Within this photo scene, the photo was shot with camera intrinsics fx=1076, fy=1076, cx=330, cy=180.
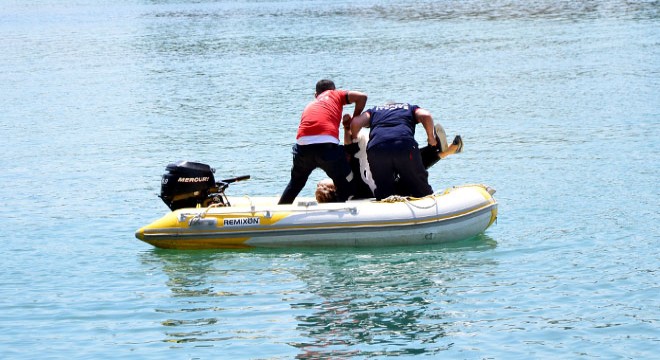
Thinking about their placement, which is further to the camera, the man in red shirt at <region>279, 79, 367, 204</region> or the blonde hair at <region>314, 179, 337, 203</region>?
the blonde hair at <region>314, 179, 337, 203</region>

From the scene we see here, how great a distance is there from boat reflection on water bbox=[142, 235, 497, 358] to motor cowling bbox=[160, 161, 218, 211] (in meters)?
0.57

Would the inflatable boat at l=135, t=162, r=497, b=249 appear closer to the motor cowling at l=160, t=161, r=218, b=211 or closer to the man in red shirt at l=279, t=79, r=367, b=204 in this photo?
the motor cowling at l=160, t=161, r=218, b=211

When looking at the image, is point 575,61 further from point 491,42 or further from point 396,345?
point 396,345

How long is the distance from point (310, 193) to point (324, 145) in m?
2.97

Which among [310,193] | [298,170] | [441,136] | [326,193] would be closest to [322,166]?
[298,170]

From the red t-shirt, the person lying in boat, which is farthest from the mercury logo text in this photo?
the person lying in boat

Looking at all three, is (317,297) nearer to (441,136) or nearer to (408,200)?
(408,200)

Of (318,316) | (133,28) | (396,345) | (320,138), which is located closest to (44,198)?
(320,138)

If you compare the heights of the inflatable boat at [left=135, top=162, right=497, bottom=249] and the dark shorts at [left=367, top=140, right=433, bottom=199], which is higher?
the dark shorts at [left=367, top=140, right=433, bottom=199]

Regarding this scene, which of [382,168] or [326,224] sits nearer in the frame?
[326,224]

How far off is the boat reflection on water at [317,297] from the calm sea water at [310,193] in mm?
28

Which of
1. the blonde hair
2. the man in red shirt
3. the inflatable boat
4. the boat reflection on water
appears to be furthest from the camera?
the blonde hair

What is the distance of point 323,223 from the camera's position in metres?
10.5

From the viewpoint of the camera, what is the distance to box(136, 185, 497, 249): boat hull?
1052 cm
